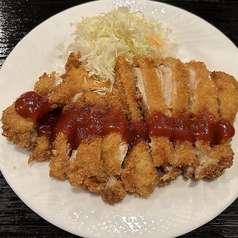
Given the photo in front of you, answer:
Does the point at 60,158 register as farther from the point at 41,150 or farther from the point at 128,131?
the point at 128,131

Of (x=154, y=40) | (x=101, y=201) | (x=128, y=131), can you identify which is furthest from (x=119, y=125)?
(x=154, y=40)

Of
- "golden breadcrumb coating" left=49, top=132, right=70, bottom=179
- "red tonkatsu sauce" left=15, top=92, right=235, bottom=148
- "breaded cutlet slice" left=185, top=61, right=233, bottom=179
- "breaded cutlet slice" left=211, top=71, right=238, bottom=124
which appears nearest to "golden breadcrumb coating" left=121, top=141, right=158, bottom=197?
"red tonkatsu sauce" left=15, top=92, right=235, bottom=148

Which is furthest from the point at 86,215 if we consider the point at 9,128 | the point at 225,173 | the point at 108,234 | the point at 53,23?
the point at 53,23

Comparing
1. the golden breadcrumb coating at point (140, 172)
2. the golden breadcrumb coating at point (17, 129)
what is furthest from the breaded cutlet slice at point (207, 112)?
the golden breadcrumb coating at point (17, 129)

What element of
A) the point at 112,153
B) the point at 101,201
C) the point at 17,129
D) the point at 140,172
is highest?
the point at 17,129

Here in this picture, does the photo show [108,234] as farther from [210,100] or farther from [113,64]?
[113,64]

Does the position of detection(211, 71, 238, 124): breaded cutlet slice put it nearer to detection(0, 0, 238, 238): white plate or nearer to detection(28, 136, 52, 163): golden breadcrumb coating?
detection(0, 0, 238, 238): white plate
